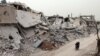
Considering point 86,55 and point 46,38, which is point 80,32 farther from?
point 86,55

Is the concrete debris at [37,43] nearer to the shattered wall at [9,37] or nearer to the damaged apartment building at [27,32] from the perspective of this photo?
the damaged apartment building at [27,32]

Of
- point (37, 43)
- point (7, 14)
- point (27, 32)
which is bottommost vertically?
point (37, 43)

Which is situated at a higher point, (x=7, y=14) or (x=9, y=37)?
(x=7, y=14)

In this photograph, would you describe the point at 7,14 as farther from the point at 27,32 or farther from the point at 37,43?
the point at 37,43

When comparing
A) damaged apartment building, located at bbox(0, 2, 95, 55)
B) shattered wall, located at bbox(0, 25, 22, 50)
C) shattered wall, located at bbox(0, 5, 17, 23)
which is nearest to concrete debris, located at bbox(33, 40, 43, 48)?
damaged apartment building, located at bbox(0, 2, 95, 55)

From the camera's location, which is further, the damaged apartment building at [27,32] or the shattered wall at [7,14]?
the shattered wall at [7,14]

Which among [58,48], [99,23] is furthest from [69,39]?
[99,23]

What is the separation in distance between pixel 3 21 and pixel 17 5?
276 inches

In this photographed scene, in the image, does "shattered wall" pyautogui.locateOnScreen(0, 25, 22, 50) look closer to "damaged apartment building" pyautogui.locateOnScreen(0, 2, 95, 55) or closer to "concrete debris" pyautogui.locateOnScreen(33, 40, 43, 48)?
"damaged apartment building" pyautogui.locateOnScreen(0, 2, 95, 55)

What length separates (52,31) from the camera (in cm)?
3127

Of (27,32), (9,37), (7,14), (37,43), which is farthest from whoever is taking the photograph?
(27,32)

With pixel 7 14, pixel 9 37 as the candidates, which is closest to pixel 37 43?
pixel 9 37

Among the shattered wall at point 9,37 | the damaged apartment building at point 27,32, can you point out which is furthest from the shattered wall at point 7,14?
the shattered wall at point 9,37

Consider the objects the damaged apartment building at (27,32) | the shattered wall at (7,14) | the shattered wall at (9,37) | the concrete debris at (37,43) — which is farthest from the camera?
the concrete debris at (37,43)
